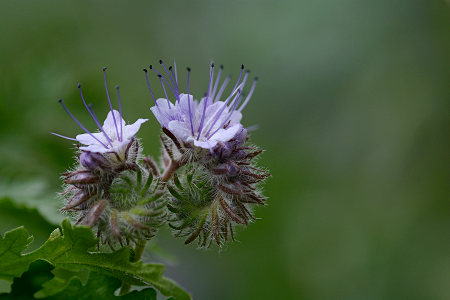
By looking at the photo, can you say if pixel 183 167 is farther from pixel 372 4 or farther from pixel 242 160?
pixel 372 4

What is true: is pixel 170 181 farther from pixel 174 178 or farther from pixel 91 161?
pixel 91 161

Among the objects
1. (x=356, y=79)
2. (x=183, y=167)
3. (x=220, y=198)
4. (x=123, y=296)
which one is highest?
(x=356, y=79)

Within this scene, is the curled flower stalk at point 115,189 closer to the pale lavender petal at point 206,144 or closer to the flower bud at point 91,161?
the flower bud at point 91,161

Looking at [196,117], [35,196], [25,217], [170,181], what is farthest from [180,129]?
[25,217]

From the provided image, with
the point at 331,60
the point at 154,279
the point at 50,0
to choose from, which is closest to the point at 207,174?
the point at 154,279

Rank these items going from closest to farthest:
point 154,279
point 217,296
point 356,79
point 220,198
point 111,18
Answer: point 154,279, point 220,198, point 217,296, point 356,79, point 111,18

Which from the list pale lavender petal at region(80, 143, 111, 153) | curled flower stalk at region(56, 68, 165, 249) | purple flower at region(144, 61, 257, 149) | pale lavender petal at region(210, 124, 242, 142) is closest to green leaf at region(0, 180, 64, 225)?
curled flower stalk at region(56, 68, 165, 249)
